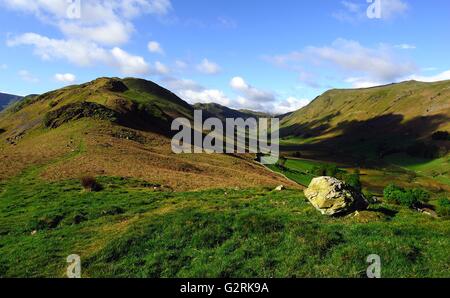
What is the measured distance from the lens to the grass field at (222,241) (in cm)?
1767

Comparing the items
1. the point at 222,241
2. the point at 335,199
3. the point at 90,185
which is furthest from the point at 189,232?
the point at 90,185

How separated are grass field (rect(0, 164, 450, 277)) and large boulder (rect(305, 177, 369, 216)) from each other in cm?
67

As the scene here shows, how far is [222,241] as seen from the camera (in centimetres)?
2111

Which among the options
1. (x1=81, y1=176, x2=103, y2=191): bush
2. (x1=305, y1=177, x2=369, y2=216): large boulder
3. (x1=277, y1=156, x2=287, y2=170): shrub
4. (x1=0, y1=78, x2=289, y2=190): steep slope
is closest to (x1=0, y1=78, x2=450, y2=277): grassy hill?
(x1=81, y1=176, x2=103, y2=191): bush

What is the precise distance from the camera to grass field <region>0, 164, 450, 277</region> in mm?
17672

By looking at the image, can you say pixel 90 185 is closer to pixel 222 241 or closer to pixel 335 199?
pixel 222 241

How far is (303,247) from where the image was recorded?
1908cm

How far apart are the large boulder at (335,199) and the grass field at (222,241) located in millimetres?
669

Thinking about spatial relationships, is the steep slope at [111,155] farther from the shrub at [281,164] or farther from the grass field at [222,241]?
the shrub at [281,164]

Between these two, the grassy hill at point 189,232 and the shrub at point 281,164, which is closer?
the grassy hill at point 189,232

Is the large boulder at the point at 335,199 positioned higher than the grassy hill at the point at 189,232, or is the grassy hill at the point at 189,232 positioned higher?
the large boulder at the point at 335,199

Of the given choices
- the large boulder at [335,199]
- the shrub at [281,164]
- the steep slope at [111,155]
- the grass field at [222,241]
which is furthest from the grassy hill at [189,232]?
the shrub at [281,164]

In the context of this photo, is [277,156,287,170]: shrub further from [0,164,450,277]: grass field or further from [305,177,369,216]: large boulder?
[305,177,369,216]: large boulder
